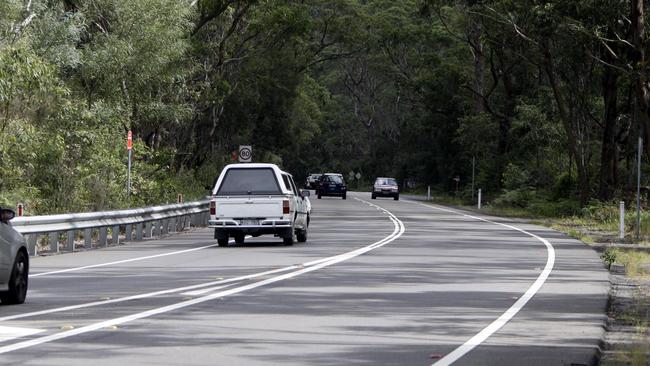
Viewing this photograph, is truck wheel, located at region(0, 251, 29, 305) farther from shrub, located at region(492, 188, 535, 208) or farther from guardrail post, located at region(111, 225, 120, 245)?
shrub, located at region(492, 188, 535, 208)

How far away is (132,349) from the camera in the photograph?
11.4 metres

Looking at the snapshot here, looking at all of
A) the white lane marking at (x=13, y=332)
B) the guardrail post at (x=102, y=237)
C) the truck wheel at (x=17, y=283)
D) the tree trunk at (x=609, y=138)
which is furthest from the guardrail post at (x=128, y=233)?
the tree trunk at (x=609, y=138)

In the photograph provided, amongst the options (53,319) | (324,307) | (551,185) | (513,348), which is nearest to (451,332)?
(513,348)

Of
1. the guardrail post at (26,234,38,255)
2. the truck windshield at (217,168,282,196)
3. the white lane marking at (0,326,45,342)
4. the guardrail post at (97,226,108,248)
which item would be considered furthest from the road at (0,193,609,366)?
the truck windshield at (217,168,282,196)

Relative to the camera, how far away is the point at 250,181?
30.1m

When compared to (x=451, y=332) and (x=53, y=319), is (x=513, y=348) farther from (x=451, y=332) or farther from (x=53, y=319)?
(x=53, y=319)

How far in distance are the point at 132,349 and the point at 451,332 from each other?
3444 millimetres

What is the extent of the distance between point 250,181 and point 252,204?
2.53ft

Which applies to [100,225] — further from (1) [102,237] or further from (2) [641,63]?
(2) [641,63]

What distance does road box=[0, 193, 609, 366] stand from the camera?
11359mm

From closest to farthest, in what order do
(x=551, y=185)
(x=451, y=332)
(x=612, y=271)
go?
1. (x=451, y=332)
2. (x=612, y=271)
3. (x=551, y=185)

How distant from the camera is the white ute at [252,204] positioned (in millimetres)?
29531

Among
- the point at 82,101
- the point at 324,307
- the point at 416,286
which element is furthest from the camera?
the point at 82,101

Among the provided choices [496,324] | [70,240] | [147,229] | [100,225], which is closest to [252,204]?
[100,225]
